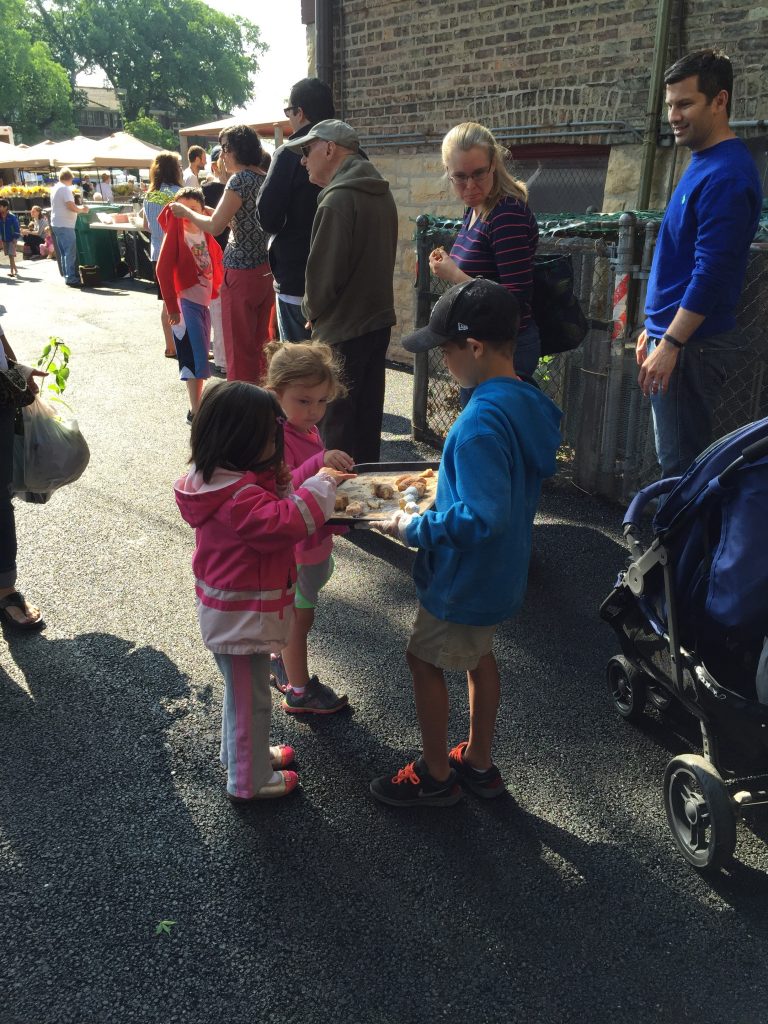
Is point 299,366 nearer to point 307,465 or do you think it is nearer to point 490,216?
point 307,465

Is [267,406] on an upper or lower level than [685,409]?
upper

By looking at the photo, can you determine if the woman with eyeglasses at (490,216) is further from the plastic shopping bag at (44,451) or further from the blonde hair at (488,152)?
the plastic shopping bag at (44,451)

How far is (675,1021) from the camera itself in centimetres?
209

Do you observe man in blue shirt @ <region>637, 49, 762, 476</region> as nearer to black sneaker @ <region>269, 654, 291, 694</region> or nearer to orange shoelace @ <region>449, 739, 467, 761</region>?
orange shoelace @ <region>449, 739, 467, 761</region>

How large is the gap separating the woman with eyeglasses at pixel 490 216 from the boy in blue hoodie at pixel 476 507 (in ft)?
4.40

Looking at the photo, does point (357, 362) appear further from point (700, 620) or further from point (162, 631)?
point (700, 620)

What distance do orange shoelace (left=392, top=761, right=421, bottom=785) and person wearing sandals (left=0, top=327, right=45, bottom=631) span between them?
2.02 metres

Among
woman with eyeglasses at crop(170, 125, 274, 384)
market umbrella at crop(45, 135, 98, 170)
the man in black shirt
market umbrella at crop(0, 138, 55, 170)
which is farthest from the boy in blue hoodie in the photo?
market umbrella at crop(0, 138, 55, 170)

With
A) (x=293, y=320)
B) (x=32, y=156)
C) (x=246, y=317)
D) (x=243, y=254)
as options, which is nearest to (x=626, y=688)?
(x=293, y=320)

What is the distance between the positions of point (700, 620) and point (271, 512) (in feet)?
4.56

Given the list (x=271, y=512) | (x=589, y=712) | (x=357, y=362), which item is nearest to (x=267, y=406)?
(x=271, y=512)

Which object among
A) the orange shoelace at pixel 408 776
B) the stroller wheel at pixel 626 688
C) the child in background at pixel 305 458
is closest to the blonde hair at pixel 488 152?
the child in background at pixel 305 458

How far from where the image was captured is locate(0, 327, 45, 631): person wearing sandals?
375 cm

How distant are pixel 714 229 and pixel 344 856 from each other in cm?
280
